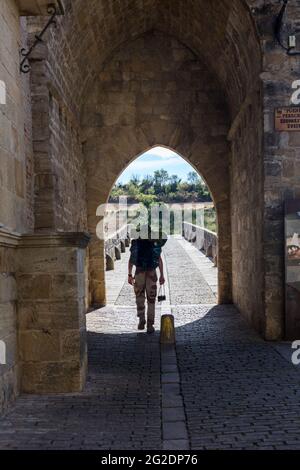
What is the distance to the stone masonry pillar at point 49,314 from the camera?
5137 millimetres

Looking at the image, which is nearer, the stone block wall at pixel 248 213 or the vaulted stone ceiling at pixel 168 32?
the stone block wall at pixel 248 213

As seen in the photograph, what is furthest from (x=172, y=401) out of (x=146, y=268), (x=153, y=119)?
(x=153, y=119)

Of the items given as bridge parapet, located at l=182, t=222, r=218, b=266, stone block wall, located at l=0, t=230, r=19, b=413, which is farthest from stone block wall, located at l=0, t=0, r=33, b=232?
bridge parapet, located at l=182, t=222, r=218, b=266

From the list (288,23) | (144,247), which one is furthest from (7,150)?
(288,23)

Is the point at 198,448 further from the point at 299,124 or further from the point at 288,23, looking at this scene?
the point at 288,23

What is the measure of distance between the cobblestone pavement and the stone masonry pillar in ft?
0.63

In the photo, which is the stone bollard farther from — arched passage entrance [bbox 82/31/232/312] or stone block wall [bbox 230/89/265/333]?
arched passage entrance [bbox 82/31/232/312]

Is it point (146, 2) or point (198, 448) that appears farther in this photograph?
point (146, 2)

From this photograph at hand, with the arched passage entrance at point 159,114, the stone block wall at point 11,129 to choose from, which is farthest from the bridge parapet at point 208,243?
the stone block wall at point 11,129

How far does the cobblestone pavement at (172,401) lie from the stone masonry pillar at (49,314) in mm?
192

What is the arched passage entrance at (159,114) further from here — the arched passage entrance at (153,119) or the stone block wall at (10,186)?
the stone block wall at (10,186)

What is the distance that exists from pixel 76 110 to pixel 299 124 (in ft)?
14.6

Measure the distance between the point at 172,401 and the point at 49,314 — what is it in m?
1.36

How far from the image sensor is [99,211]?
1150 cm
